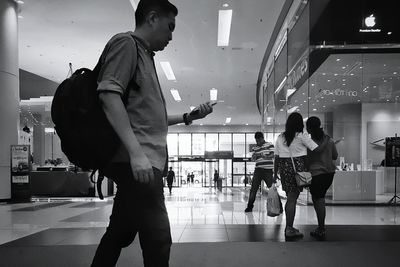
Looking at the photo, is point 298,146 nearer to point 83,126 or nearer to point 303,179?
point 303,179

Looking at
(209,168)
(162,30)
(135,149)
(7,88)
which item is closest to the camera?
(135,149)

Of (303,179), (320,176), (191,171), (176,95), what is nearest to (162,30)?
(303,179)

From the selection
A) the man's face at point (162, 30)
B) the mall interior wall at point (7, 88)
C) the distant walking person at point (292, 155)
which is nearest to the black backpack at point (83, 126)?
the man's face at point (162, 30)

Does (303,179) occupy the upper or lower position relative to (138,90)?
lower

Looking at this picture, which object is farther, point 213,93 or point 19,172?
point 213,93

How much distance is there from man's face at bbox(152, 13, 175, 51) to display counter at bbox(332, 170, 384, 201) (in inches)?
345

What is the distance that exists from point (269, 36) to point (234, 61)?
8.52ft

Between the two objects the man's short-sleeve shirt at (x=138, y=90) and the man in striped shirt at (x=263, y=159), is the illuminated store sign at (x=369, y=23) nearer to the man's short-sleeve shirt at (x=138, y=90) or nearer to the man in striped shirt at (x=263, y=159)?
the man in striped shirt at (x=263, y=159)

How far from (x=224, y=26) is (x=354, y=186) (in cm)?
512

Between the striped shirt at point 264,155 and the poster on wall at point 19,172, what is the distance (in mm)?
5741

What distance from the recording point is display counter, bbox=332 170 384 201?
965cm

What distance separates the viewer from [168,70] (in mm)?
15508

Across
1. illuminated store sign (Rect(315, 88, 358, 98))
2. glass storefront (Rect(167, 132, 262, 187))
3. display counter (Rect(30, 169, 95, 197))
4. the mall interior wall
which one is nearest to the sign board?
glass storefront (Rect(167, 132, 262, 187))

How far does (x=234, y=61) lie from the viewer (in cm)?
1420
